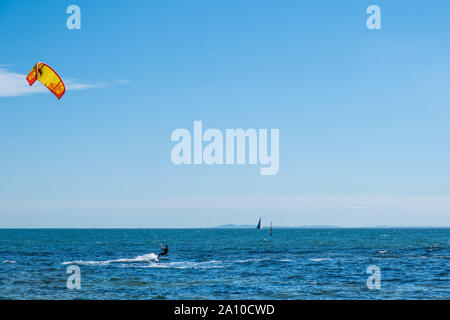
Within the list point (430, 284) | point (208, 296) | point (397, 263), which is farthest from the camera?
point (397, 263)

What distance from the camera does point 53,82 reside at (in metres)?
22.8

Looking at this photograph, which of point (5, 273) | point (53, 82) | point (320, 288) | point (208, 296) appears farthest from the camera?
point (5, 273)

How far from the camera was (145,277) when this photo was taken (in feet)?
128
